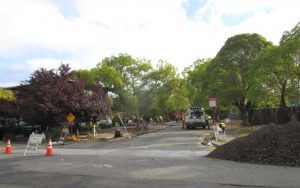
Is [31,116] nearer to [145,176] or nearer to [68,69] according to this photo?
[68,69]

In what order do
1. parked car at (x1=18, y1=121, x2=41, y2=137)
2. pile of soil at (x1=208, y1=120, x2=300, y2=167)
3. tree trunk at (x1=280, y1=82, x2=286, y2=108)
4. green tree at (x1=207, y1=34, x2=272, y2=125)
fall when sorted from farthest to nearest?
green tree at (x1=207, y1=34, x2=272, y2=125)
parked car at (x1=18, y1=121, x2=41, y2=137)
tree trunk at (x1=280, y1=82, x2=286, y2=108)
pile of soil at (x1=208, y1=120, x2=300, y2=167)

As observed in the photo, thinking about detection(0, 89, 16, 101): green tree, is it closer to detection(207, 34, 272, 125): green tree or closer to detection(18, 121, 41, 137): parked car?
detection(18, 121, 41, 137): parked car

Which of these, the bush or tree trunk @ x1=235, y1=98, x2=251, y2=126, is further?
tree trunk @ x1=235, y1=98, x2=251, y2=126

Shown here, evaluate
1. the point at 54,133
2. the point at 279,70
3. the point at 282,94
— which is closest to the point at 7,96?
the point at 54,133

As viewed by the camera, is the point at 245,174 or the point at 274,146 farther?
the point at 274,146

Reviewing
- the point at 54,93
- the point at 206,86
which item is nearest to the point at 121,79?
the point at 206,86

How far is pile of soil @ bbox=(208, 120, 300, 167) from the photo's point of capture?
1557 centimetres

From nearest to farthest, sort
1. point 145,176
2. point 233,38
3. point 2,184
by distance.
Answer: point 2,184 → point 145,176 → point 233,38

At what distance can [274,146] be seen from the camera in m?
16.5

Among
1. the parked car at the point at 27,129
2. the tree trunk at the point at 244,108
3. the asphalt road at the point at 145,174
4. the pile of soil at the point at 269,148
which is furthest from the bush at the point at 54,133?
the tree trunk at the point at 244,108

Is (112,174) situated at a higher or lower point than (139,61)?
lower

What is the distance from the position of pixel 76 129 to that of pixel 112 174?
2716cm

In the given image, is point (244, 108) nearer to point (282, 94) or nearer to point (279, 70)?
point (282, 94)

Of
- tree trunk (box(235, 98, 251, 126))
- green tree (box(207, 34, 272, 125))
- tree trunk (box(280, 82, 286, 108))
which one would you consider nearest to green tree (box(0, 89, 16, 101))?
green tree (box(207, 34, 272, 125))
